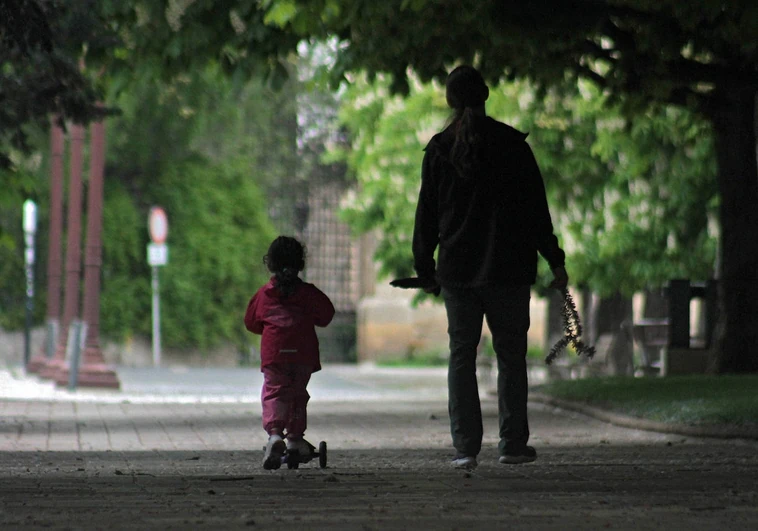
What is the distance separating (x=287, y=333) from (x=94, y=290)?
13915mm

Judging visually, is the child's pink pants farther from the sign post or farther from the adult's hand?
the sign post

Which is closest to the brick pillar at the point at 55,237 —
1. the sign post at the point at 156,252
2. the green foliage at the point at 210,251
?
the sign post at the point at 156,252

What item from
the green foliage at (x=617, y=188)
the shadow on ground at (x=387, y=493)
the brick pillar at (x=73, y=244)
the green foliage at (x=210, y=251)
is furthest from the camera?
the green foliage at (x=210, y=251)

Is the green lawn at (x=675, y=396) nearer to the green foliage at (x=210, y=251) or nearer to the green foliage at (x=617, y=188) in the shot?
the green foliage at (x=617, y=188)

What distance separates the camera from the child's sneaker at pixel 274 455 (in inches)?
344

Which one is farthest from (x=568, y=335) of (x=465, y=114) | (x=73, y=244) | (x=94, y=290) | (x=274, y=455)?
(x=73, y=244)

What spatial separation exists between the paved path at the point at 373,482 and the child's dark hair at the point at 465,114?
153 cm

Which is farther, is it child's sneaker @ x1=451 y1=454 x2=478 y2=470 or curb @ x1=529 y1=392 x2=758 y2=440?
curb @ x1=529 y1=392 x2=758 y2=440

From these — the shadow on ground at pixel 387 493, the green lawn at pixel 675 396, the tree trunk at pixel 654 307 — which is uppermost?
the tree trunk at pixel 654 307

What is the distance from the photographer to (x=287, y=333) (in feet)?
29.3

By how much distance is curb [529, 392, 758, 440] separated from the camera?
11445 mm

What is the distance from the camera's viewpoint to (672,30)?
49.9 feet

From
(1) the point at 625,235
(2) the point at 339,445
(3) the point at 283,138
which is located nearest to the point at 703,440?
(2) the point at 339,445

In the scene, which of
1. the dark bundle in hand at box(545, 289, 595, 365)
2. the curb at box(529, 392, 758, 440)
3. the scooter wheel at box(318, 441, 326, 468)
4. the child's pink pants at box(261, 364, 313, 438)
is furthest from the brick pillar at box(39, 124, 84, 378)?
the dark bundle in hand at box(545, 289, 595, 365)
